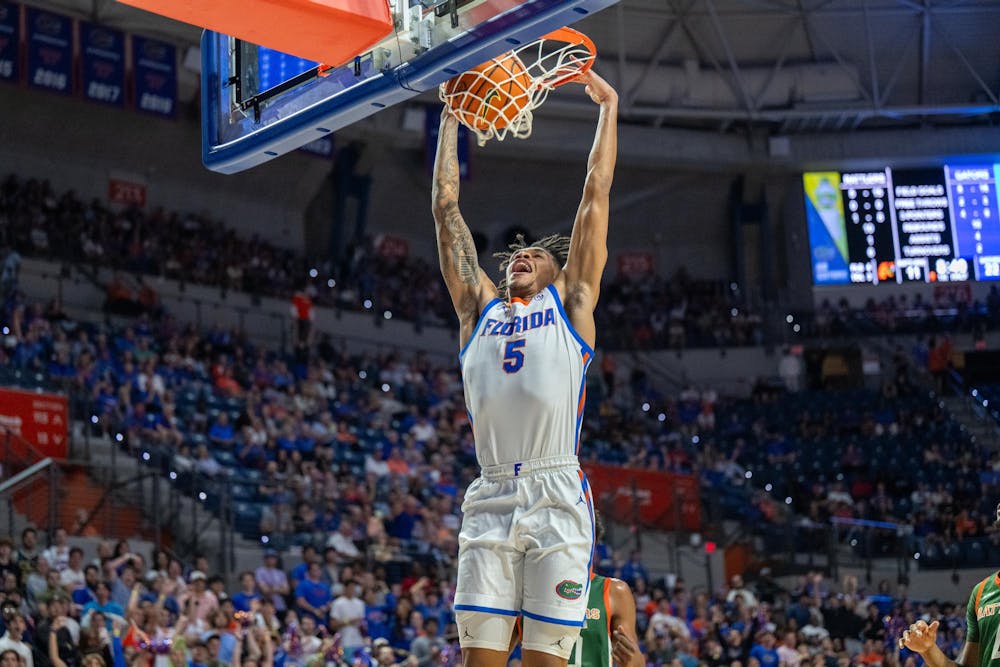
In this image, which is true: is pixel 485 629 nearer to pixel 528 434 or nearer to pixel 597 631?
pixel 528 434

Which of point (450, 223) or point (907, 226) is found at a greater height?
point (907, 226)

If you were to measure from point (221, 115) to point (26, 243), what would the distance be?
15136mm

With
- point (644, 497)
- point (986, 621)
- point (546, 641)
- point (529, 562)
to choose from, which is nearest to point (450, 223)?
point (529, 562)

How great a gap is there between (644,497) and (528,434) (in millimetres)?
14622

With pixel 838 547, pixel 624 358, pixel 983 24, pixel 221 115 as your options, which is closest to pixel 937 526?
pixel 838 547

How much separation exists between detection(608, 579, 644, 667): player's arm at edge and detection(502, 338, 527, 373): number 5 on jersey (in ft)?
5.78

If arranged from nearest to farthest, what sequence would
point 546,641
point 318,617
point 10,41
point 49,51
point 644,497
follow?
point 546,641
point 318,617
point 644,497
point 10,41
point 49,51

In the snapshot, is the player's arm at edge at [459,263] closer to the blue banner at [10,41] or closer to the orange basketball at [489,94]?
the orange basketball at [489,94]

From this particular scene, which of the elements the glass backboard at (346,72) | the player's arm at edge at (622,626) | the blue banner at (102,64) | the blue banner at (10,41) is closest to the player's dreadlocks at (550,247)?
the glass backboard at (346,72)

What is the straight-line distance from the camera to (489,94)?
18.2 ft

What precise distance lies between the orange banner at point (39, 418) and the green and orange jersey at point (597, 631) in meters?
9.23

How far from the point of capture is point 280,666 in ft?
36.9

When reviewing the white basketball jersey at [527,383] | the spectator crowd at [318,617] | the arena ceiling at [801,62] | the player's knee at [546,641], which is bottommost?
the spectator crowd at [318,617]

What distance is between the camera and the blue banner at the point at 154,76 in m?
21.2
